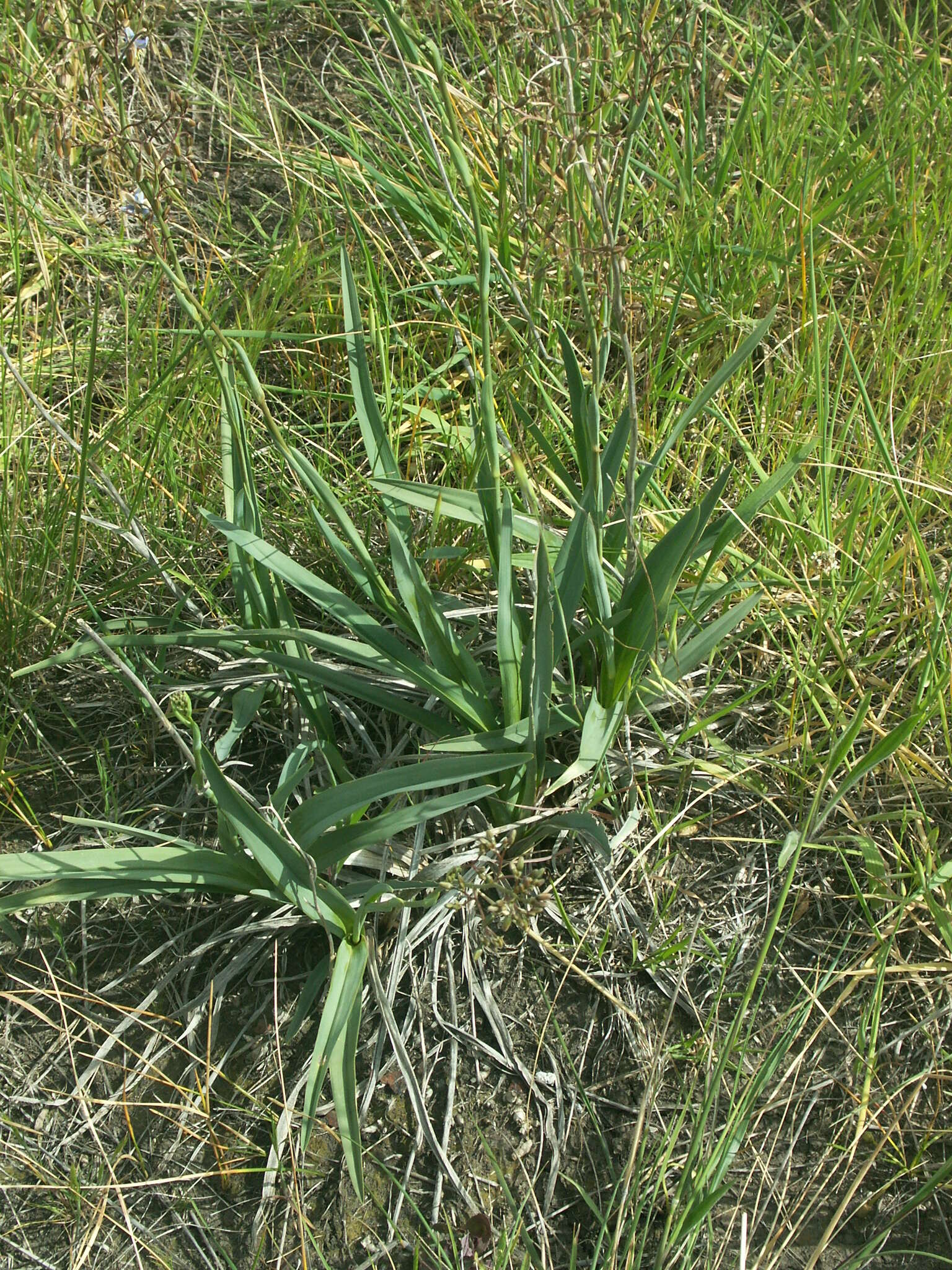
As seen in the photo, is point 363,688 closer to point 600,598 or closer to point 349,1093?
point 600,598

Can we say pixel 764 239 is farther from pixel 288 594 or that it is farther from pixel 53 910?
pixel 53 910

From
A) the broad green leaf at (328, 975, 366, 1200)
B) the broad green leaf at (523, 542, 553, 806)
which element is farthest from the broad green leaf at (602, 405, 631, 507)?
the broad green leaf at (328, 975, 366, 1200)

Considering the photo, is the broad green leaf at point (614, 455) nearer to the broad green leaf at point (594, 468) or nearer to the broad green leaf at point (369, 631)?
the broad green leaf at point (594, 468)

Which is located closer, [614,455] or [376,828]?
[376,828]

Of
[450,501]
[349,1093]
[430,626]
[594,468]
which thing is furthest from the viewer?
[450,501]

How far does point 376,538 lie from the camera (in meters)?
1.98

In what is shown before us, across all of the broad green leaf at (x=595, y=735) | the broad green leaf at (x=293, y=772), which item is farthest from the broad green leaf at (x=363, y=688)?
the broad green leaf at (x=595, y=735)

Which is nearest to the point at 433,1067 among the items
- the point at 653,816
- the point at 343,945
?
the point at 343,945

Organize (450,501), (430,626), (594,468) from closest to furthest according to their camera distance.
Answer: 1. (594,468)
2. (430,626)
3. (450,501)

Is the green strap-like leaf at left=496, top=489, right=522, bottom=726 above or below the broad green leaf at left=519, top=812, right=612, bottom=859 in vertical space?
above

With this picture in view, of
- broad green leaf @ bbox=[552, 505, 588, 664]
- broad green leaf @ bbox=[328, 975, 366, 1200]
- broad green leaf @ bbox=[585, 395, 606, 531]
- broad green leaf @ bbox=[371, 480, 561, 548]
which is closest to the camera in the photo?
broad green leaf @ bbox=[328, 975, 366, 1200]

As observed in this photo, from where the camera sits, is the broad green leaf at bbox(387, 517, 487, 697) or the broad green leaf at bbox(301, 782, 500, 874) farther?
the broad green leaf at bbox(387, 517, 487, 697)

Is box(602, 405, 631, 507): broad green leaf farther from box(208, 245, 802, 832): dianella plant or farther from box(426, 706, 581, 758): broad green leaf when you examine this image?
box(426, 706, 581, 758): broad green leaf

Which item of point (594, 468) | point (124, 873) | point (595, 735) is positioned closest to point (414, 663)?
point (595, 735)
